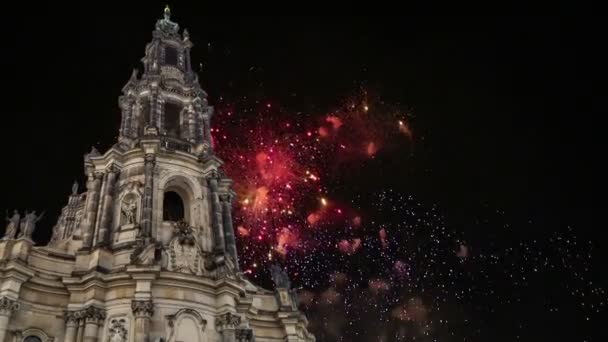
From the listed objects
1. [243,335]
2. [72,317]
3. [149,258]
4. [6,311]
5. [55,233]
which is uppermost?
[55,233]

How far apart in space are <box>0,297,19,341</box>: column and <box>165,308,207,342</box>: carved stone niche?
254 inches

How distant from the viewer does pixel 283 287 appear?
3108 centimetres

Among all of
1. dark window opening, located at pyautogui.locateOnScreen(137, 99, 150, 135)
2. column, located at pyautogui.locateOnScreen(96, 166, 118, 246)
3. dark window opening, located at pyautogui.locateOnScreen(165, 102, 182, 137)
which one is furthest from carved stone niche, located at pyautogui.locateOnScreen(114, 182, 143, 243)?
dark window opening, located at pyautogui.locateOnScreen(165, 102, 182, 137)

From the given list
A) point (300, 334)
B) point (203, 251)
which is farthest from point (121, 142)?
point (300, 334)

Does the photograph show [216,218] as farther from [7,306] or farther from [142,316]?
[7,306]

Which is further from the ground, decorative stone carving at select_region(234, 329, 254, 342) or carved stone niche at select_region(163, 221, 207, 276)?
carved stone niche at select_region(163, 221, 207, 276)

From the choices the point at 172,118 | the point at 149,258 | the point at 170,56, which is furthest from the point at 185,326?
the point at 170,56

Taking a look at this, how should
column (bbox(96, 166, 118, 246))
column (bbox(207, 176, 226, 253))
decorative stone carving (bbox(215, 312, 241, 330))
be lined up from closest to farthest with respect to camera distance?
decorative stone carving (bbox(215, 312, 241, 330)) → column (bbox(96, 166, 118, 246)) → column (bbox(207, 176, 226, 253))

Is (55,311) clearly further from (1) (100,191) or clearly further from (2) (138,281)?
(1) (100,191)

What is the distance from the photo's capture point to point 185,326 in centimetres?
2364

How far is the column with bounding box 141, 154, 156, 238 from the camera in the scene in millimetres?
26377

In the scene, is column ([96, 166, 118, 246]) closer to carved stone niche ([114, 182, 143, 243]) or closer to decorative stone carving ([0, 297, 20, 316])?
carved stone niche ([114, 182, 143, 243])

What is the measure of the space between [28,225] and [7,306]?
4.61 meters

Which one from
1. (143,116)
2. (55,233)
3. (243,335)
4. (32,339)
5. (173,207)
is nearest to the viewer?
(32,339)
